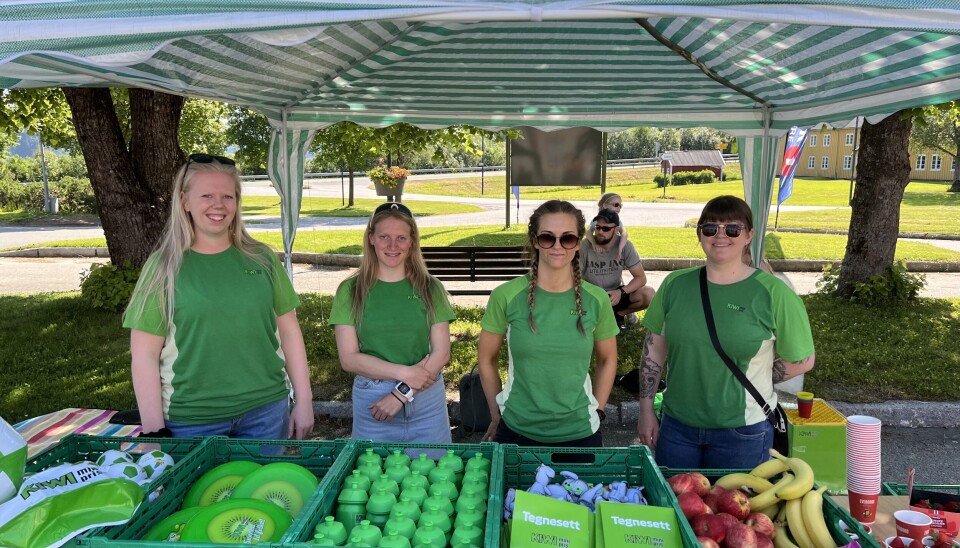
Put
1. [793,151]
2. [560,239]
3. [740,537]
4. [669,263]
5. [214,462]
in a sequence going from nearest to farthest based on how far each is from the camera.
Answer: [740,537] < [214,462] < [560,239] < [793,151] < [669,263]

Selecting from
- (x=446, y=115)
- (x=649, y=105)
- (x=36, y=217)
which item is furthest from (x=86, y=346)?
(x=36, y=217)

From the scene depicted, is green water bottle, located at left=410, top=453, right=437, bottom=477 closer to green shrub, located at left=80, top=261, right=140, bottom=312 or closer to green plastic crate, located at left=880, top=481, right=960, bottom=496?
green plastic crate, located at left=880, top=481, right=960, bottom=496

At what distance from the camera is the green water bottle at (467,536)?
1600 millimetres

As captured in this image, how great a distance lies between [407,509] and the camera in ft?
5.62

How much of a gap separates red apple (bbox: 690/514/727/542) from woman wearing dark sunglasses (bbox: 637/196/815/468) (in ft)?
3.23

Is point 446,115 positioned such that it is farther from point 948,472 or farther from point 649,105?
point 948,472

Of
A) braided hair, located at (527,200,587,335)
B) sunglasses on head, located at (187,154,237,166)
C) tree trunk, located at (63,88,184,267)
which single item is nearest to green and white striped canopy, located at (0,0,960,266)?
sunglasses on head, located at (187,154,237,166)

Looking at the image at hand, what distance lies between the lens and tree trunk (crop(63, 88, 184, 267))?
717 cm

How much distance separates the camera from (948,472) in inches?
182

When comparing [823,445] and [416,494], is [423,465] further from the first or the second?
[823,445]

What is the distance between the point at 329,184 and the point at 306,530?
44305mm

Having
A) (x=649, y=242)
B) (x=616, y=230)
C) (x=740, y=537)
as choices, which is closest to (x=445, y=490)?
(x=740, y=537)

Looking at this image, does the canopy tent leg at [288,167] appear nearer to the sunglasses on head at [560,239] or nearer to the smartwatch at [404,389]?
the smartwatch at [404,389]

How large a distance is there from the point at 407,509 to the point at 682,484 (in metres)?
0.84
